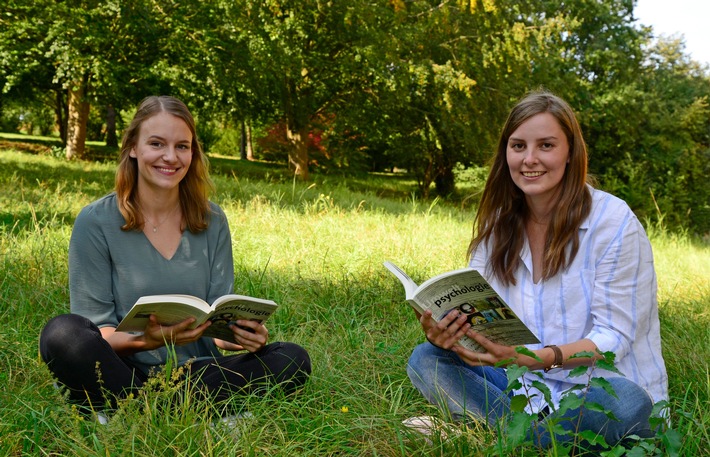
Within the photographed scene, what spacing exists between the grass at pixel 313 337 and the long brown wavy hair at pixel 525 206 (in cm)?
65

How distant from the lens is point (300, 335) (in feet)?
11.7

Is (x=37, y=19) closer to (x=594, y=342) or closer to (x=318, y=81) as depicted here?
(x=318, y=81)

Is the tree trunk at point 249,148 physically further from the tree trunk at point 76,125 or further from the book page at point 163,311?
the book page at point 163,311

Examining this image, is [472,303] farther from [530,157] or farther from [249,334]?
[249,334]

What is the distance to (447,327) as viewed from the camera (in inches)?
88.6

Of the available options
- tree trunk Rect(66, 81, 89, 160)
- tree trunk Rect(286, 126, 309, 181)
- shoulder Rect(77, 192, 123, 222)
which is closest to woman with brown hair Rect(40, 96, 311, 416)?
shoulder Rect(77, 192, 123, 222)

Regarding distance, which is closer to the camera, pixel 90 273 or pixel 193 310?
pixel 193 310

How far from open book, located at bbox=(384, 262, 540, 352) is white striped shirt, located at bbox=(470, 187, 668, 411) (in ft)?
0.81

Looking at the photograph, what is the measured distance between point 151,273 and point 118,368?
402 mm

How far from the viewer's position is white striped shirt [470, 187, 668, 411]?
2.29 m

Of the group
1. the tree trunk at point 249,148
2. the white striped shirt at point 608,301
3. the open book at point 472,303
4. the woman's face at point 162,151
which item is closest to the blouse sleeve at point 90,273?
the woman's face at point 162,151

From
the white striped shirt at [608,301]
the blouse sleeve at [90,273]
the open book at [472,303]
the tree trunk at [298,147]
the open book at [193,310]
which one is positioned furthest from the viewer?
the tree trunk at [298,147]

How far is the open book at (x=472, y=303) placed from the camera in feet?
6.73

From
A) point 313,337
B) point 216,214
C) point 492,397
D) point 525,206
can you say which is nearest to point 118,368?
point 216,214
